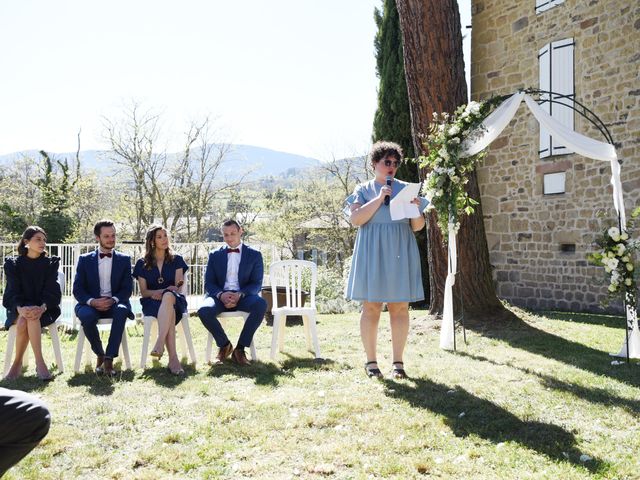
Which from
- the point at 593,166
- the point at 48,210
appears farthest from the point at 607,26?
the point at 48,210

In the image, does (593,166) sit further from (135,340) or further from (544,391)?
(135,340)

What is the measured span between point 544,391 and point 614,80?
6.50 meters

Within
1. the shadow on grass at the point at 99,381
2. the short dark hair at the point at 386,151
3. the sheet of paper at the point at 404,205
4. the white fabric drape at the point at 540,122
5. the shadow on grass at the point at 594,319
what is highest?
the white fabric drape at the point at 540,122

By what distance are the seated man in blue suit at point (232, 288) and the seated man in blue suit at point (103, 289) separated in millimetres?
675

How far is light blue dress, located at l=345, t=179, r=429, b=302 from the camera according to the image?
4227mm

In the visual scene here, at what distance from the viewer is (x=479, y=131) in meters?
5.34

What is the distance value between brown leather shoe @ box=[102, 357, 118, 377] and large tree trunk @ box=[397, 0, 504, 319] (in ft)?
12.8

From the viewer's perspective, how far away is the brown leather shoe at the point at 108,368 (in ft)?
15.1

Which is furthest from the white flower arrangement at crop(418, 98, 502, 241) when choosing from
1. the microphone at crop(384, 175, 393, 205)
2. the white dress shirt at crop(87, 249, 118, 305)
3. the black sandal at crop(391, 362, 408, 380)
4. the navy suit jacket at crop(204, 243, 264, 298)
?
the white dress shirt at crop(87, 249, 118, 305)

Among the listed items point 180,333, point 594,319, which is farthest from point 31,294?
point 594,319

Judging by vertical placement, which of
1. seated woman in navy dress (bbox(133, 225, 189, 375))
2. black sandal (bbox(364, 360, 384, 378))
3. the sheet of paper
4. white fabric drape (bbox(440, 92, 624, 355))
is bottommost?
black sandal (bbox(364, 360, 384, 378))

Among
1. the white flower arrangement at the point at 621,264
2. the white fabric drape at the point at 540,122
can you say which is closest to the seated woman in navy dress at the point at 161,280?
Result: the white fabric drape at the point at 540,122

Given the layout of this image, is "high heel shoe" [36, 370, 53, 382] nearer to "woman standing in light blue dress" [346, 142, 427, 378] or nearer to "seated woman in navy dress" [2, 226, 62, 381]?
"seated woman in navy dress" [2, 226, 62, 381]

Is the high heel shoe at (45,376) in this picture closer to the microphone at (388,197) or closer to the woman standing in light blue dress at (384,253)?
the woman standing in light blue dress at (384,253)
